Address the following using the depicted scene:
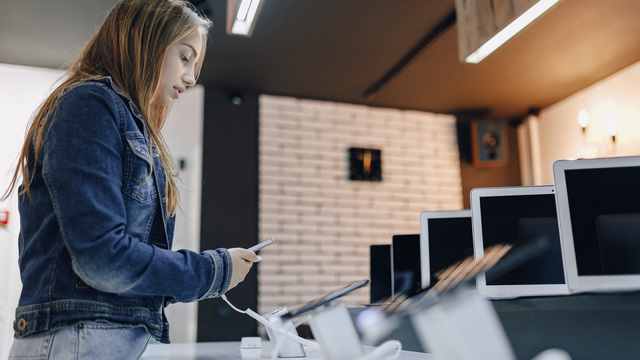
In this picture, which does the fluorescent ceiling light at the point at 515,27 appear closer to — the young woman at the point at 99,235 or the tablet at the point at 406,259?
the tablet at the point at 406,259

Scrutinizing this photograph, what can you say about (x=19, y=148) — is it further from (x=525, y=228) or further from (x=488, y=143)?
(x=488, y=143)

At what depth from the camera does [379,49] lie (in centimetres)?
434

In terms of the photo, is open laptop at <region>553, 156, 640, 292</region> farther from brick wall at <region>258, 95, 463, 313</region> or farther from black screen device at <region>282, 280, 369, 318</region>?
brick wall at <region>258, 95, 463, 313</region>

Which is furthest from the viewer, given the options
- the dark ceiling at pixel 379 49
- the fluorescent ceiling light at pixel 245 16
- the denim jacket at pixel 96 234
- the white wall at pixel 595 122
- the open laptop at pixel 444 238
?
the white wall at pixel 595 122

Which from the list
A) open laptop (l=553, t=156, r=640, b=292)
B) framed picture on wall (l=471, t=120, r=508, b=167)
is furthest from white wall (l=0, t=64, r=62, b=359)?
framed picture on wall (l=471, t=120, r=508, b=167)

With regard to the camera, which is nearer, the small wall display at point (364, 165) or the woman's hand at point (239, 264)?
the woman's hand at point (239, 264)

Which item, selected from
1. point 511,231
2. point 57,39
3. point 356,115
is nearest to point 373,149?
point 356,115

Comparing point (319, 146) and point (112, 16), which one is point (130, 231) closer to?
point (112, 16)

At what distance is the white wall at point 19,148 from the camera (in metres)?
4.14

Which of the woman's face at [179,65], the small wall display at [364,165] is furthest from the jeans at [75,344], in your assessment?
the small wall display at [364,165]

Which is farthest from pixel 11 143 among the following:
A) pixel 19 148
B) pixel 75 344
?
pixel 75 344

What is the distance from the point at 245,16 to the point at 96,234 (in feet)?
7.99

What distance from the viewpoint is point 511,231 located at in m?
1.94

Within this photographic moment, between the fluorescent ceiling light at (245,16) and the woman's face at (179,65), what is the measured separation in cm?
176
